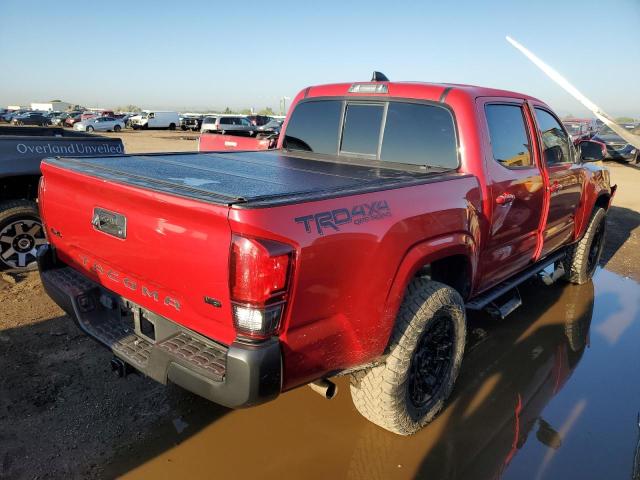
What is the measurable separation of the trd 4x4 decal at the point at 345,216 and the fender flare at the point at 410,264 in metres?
0.31

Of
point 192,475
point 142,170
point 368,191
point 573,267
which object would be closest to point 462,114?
point 368,191

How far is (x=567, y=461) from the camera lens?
275 centimetres

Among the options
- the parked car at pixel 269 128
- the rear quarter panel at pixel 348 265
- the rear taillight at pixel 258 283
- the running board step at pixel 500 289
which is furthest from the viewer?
the parked car at pixel 269 128

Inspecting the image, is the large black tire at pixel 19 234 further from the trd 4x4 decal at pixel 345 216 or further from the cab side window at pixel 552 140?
the cab side window at pixel 552 140

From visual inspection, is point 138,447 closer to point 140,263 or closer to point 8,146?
point 140,263

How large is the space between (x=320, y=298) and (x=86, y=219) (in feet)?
4.75

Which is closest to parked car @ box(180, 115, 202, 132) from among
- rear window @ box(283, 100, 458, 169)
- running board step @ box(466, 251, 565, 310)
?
rear window @ box(283, 100, 458, 169)

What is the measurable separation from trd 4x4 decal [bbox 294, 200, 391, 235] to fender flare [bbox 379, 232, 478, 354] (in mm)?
309

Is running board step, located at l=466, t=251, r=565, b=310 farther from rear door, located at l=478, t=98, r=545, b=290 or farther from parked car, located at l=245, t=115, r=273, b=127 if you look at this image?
parked car, located at l=245, t=115, r=273, b=127

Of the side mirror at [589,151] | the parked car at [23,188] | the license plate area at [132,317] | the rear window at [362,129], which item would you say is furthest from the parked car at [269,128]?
the license plate area at [132,317]

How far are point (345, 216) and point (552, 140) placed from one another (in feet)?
10.2

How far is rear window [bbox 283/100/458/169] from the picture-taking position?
11.1 ft

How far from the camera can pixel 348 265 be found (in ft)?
7.14

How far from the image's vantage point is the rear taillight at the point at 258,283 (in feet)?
6.15
